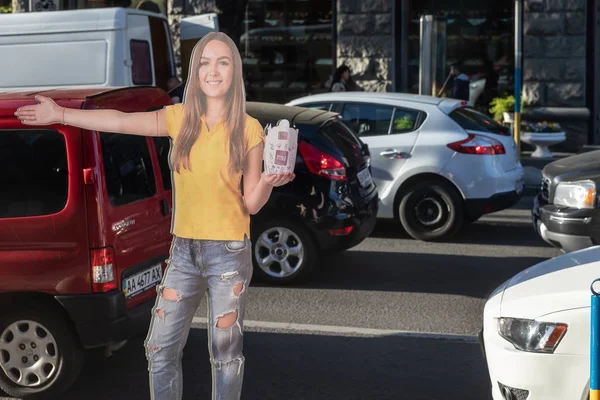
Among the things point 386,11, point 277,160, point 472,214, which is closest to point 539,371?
point 277,160

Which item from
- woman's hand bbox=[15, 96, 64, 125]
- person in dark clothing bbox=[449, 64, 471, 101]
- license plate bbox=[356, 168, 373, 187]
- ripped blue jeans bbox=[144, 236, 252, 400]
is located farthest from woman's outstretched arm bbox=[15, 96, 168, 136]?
person in dark clothing bbox=[449, 64, 471, 101]

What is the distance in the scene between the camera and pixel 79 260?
555cm

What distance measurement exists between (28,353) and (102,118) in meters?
1.80

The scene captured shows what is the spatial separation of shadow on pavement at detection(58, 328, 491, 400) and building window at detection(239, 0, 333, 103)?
13509 mm

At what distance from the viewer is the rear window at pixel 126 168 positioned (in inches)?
224

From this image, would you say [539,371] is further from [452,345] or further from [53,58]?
[53,58]

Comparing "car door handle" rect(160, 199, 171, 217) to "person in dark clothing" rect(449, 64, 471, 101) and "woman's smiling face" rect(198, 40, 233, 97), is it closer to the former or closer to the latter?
"woman's smiling face" rect(198, 40, 233, 97)

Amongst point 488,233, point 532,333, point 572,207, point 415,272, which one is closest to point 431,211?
point 488,233

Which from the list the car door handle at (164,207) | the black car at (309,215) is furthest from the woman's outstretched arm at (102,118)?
the black car at (309,215)

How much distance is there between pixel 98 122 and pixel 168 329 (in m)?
0.94

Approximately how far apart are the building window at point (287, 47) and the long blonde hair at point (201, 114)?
15870mm

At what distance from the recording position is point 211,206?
14.1 feet

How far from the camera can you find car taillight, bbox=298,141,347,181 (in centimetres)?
870

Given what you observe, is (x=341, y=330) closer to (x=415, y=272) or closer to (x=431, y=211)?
(x=415, y=272)
